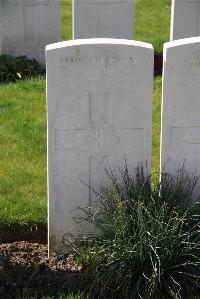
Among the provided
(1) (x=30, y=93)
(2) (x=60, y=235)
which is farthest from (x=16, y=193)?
(1) (x=30, y=93)

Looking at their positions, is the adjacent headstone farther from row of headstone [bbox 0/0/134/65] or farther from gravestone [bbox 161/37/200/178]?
row of headstone [bbox 0/0/134/65]

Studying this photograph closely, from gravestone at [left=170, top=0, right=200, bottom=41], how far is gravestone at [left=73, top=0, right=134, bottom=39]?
0.58m

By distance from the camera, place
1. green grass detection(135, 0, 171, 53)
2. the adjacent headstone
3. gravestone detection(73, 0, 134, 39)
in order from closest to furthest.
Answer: the adjacent headstone, gravestone detection(73, 0, 134, 39), green grass detection(135, 0, 171, 53)

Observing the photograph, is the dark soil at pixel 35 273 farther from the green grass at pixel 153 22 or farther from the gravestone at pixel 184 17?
the green grass at pixel 153 22

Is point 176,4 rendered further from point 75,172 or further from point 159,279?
point 159,279

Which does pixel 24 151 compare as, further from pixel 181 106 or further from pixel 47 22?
pixel 47 22

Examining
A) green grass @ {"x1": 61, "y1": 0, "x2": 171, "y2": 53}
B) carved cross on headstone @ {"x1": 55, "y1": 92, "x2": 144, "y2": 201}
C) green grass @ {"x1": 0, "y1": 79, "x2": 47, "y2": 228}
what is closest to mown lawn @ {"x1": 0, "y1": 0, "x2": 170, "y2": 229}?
green grass @ {"x1": 0, "y1": 79, "x2": 47, "y2": 228}

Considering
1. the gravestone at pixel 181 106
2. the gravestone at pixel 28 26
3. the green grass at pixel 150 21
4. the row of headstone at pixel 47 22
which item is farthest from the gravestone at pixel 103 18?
the gravestone at pixel 181 106

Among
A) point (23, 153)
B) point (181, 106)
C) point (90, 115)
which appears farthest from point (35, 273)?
point (23, 153)

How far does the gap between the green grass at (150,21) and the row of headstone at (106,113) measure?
544 cm

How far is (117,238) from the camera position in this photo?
450 cm

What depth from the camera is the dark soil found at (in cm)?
451

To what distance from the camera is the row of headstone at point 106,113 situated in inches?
183

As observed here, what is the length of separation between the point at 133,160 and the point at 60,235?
770mm
